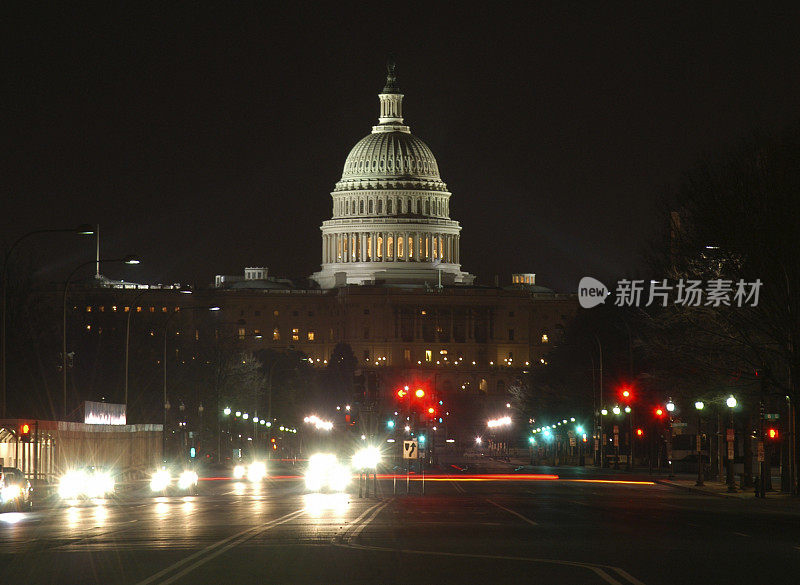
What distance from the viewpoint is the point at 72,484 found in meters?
54.9

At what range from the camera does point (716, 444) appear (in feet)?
261

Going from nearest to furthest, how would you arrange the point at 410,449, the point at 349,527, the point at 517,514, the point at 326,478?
the point at 349,527 < the point at 517,514 < the point at 410,449 < the point at 326,478

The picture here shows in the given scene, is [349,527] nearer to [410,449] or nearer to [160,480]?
[410,449]

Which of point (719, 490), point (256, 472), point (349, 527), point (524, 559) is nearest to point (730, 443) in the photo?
point (719, 490)

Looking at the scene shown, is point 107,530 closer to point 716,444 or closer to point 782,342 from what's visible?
point 782,342

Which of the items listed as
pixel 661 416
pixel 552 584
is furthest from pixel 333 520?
pixel 661 416

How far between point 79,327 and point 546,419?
45.1m

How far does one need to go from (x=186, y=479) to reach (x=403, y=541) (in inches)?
1230

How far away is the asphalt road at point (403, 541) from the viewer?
23781 millimetres

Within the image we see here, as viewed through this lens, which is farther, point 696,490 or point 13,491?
point 696,490

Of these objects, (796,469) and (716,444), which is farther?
(716,444)

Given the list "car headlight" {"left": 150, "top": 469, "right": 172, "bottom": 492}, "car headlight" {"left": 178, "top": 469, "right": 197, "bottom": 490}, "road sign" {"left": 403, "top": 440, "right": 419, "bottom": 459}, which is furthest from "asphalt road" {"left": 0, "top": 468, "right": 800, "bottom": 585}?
"car headlight" {"left": 150, "top": 469, "right": 172, "bottom": 492}

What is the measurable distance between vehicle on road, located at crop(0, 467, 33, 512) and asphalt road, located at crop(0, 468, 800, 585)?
0.60 m

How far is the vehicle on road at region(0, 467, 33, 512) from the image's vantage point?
44656 mm
